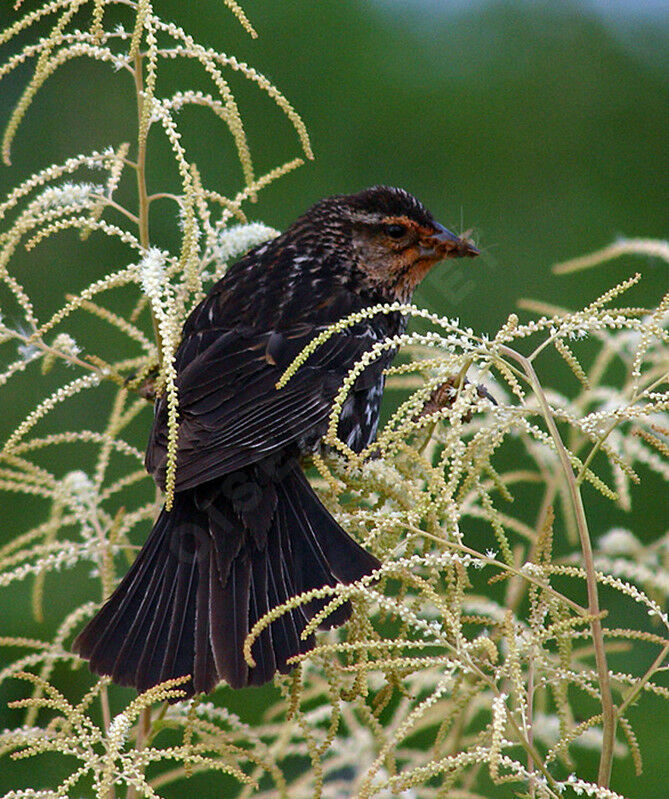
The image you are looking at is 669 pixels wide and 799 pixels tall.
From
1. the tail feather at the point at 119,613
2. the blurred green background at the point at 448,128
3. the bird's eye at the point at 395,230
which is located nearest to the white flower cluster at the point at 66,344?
the tail feather at the point at 119,613

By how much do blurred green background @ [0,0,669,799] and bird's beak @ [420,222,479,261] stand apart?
6.44 ft

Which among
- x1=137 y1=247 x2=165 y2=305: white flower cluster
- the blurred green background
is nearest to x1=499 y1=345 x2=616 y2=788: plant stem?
x1=137 y1=247 x2=165 y2=305: white flower cluster

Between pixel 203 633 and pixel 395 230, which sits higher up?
pixel 395 230

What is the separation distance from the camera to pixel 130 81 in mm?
5980

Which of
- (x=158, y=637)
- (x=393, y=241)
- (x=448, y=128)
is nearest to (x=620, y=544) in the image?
(x=158, y=637)

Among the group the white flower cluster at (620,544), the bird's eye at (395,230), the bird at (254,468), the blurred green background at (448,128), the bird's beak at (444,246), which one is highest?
the blurred green background at (448,128)

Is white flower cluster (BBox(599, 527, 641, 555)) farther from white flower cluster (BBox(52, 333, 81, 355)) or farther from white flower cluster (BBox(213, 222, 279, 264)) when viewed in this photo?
white flower cluster (BBox(52, 333, 81, 355))

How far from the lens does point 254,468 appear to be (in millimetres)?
2244

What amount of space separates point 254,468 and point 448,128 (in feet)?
14.0

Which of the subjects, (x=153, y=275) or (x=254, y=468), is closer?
(x=153, y=275)

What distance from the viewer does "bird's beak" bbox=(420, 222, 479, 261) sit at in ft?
8.59

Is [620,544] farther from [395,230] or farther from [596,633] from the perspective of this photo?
[395,230]

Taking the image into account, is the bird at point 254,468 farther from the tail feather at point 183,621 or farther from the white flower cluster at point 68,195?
the white flower cluster at point 68,195

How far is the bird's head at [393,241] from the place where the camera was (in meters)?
2.66
